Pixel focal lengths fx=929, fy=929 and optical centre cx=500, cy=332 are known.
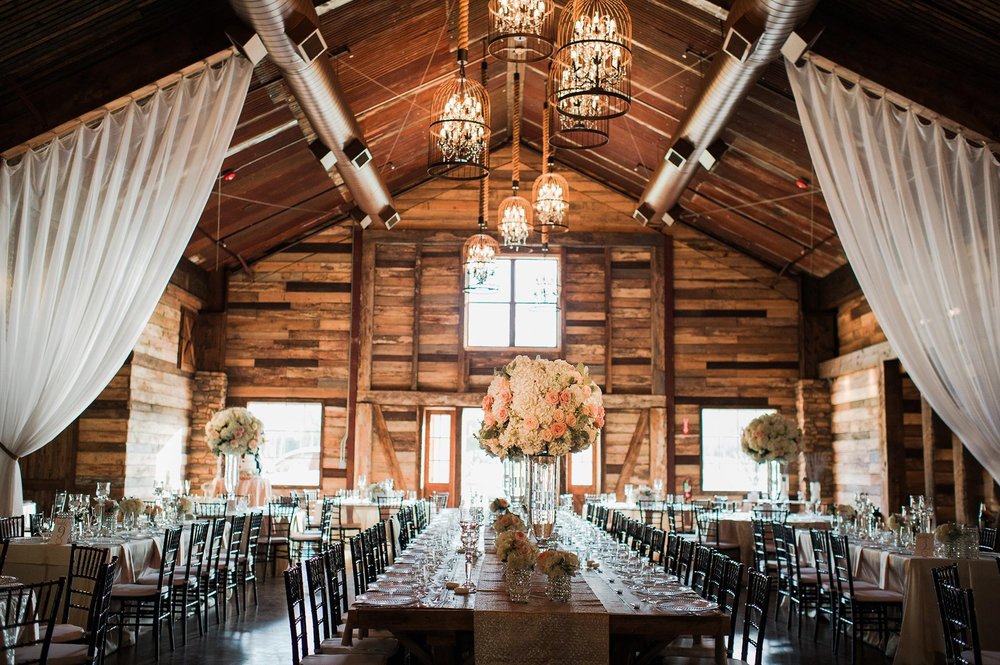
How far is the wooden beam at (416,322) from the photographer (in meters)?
16.2

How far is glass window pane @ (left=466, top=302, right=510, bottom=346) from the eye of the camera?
1642 cm

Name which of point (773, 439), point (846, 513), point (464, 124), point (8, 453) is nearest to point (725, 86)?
point (464, 124)

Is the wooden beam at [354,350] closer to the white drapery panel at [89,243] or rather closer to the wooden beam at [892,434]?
the wooden beam at [892,434]

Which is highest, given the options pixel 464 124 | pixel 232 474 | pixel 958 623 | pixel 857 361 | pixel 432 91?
pixel 432 91

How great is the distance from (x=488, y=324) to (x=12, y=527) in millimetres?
10132

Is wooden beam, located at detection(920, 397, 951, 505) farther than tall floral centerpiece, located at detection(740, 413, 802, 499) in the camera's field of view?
No

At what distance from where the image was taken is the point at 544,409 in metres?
5.59

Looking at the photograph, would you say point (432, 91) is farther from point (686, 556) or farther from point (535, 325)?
point (686, 556)

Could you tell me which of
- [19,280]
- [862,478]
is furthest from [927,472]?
[19,280]

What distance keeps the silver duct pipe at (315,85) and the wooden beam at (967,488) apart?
27.2 feet

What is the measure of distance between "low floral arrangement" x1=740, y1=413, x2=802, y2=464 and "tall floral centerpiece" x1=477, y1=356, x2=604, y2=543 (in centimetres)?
751

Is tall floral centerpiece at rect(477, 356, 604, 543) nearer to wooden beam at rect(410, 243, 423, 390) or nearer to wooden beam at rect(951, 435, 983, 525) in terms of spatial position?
wooden beam at rect(951, 435, 983, 525)

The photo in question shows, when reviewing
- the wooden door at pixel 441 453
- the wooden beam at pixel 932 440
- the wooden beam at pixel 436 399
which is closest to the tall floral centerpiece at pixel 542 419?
the wooden beam at pixel 932 440

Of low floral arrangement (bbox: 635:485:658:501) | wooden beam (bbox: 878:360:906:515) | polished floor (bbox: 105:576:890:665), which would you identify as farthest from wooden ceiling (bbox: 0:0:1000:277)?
low floral arrangement (bbox: 635:485:658:501)
